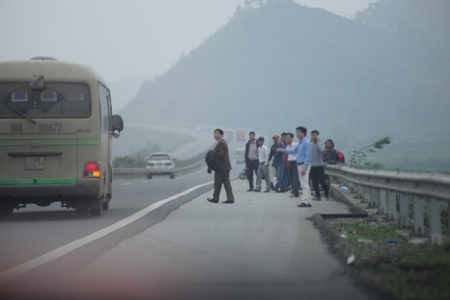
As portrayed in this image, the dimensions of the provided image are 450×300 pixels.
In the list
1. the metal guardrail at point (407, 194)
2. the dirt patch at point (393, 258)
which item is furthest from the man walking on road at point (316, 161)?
the dirt patch at point (393, 258)

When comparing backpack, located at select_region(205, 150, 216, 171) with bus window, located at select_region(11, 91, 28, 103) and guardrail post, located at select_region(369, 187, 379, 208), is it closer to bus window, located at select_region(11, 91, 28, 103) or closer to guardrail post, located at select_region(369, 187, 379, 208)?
guardrail post, located at select_region(369, 187, 379, 208)

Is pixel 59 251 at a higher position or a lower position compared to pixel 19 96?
lower

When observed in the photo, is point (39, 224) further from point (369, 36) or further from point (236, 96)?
point (236, 96)

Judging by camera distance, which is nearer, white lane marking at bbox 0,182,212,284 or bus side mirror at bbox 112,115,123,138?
white lane marking at bbox 0,182,212,284

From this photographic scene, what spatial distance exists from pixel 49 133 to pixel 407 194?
6780 mm

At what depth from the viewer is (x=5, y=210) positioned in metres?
18.4

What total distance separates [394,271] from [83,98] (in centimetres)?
988

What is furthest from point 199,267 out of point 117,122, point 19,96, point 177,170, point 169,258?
point 177,170

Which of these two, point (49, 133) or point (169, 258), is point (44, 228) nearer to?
point (49, 133)

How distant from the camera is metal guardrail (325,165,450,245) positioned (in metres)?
12.1

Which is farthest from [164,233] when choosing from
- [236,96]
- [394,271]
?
[236,96]

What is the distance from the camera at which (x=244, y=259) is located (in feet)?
36.8

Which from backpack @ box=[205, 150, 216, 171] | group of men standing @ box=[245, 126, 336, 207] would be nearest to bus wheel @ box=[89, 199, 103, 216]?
backpack @ box=[205, 150, 216, 171]

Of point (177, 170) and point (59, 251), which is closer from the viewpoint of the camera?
point (59, 251)
